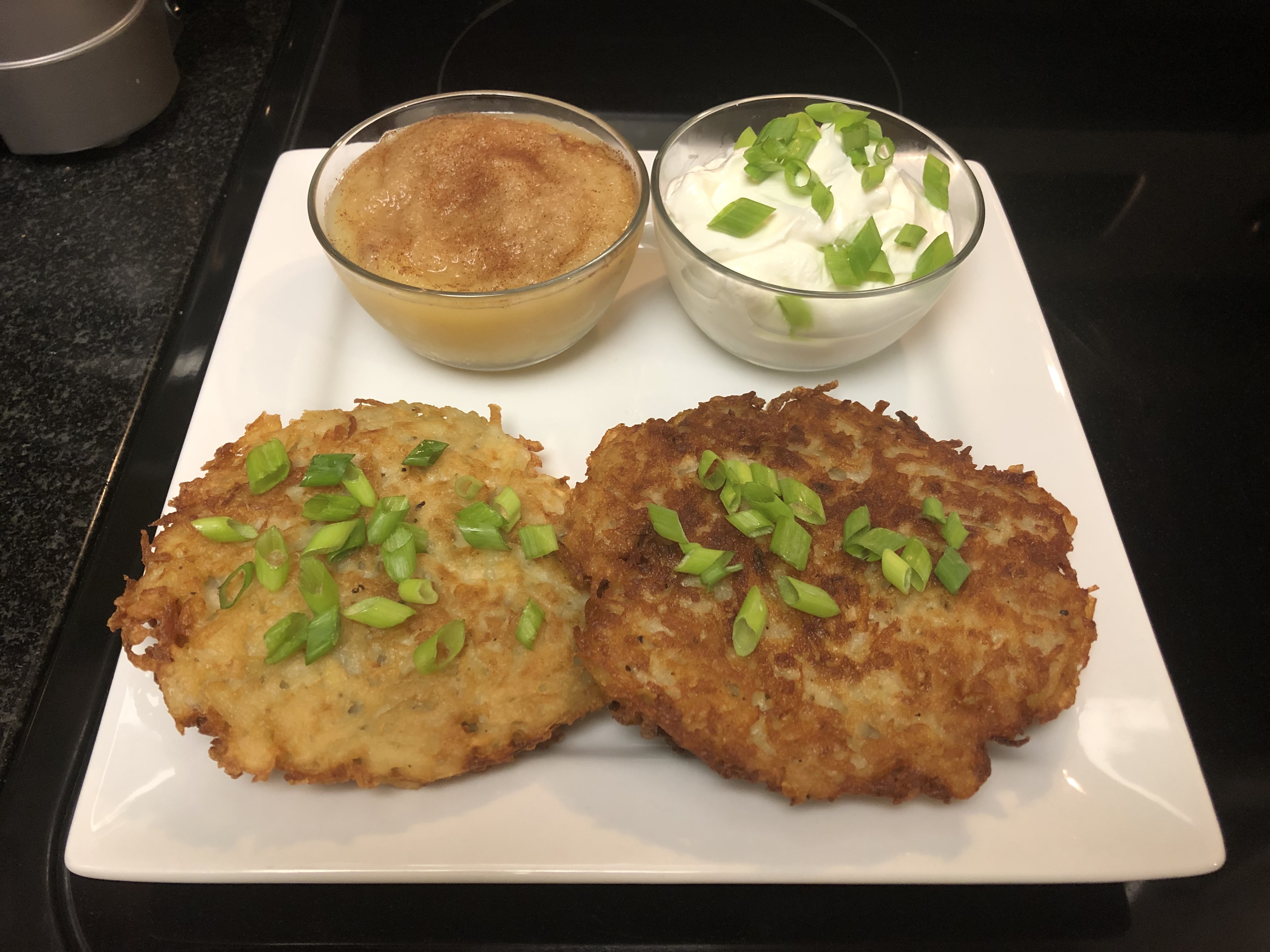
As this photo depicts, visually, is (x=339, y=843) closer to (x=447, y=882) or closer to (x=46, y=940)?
(x=447, y=882)

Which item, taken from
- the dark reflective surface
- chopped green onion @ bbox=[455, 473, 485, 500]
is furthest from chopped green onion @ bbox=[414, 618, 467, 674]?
the dark reflective surface

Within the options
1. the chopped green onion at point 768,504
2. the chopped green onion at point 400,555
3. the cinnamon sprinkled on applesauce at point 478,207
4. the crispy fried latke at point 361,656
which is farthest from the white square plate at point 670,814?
the cinnamon sprinkled on applesauce at point 478,207

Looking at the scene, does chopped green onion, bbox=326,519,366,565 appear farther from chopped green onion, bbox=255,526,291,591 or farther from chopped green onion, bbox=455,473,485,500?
chopped green onion, bbox=455,473,485,500

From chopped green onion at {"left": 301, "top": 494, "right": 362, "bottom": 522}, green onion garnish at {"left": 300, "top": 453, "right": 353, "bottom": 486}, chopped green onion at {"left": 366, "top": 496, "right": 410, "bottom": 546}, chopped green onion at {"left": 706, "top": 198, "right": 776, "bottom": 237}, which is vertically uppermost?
chopped green onion at {"left": 706, "top": 198, "right": 776, "bottom": 237}

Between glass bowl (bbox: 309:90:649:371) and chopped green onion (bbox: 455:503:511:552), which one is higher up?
glass bowl (bbox: 309:90:649:371)

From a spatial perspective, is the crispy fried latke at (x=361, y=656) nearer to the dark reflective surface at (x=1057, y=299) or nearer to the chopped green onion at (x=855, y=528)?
the dark reflective surface at (x=1057, y=299)

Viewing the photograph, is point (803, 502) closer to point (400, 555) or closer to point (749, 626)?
point (749, 626)
